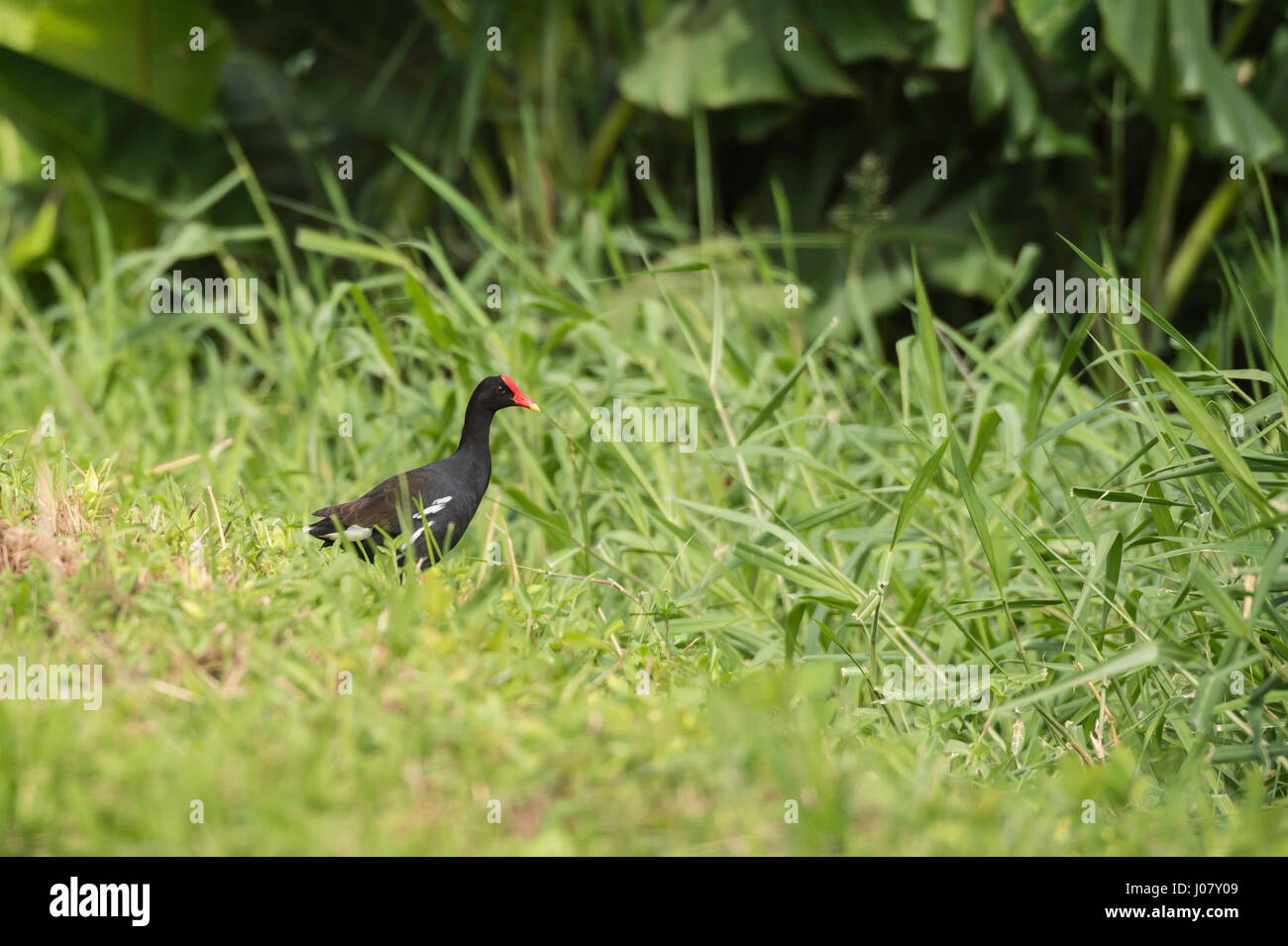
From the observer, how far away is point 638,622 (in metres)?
A: 2.80

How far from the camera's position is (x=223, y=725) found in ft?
5.62

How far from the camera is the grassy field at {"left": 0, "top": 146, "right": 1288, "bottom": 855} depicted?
1667 mm

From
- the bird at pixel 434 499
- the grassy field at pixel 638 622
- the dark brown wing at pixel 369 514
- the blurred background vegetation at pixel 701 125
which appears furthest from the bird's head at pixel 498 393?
the blurred background vegetation at pixel 701 125

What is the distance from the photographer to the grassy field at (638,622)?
1667 millimetres

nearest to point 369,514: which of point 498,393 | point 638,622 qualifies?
point 498,393

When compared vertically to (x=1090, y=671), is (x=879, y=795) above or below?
below

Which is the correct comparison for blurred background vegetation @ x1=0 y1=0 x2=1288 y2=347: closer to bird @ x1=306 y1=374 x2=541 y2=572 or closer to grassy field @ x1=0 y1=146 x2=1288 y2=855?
grassy field @ x1=0 y1=146 x2=1288 y2=855

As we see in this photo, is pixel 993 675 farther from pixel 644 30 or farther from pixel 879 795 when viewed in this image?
pixel 644 30

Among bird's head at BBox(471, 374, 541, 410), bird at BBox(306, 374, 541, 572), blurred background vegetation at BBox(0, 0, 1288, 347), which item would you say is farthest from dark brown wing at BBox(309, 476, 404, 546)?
blurred background vegetation at BBox(0, 0, 1288, 347)

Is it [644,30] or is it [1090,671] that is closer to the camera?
[1090,671]

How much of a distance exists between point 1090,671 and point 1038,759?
575 mm

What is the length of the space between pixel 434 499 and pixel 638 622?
2.00ft

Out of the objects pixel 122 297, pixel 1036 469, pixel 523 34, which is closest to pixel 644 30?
pixel 523 34

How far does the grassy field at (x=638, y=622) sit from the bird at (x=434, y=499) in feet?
0.46
